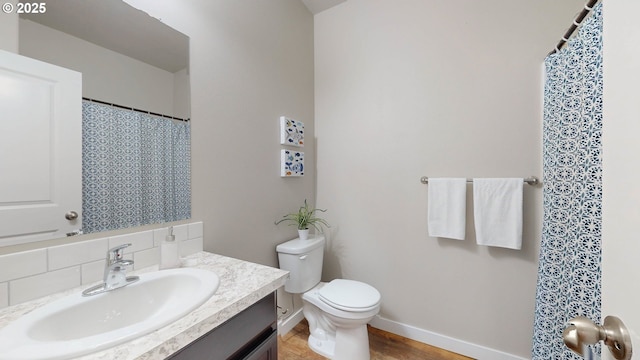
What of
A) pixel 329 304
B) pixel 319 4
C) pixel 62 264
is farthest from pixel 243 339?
pixel 319 4

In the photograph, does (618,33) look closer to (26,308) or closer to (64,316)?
(64,316)

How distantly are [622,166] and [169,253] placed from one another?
1238mm

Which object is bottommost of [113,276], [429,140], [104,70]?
[113,276]

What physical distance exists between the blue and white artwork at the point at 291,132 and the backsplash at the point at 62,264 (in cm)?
99

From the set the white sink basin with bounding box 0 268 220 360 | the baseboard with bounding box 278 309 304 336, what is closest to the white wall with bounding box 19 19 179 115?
the white sink basin with bounding box 0 268 220 360

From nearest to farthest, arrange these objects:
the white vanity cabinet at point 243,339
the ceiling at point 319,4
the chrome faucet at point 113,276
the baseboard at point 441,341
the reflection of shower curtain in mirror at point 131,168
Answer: the white vanity cabinet at point 243,339 < the chrome faucet at point 113,276 < the reflection of shower curtain in mirror at point 131,168 < the baseboard at point 441,341 < the ceiling at point 319,4

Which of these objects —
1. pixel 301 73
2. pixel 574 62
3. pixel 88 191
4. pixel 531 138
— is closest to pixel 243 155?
pixel 88 191

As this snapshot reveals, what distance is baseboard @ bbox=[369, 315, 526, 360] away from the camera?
1.53 m

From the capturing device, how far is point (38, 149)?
2.52 ft

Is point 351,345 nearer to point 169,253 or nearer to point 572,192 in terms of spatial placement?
point 169,253

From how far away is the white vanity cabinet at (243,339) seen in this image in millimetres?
625

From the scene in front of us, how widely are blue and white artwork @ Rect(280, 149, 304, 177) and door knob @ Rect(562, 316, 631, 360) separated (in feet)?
5.06

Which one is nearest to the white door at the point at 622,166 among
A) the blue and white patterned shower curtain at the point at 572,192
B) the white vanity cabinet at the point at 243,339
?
the blue and white patterned shower curtain at the point at 572,192

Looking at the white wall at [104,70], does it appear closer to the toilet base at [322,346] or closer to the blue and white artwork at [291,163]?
the blue and white artwork at [291,163]
